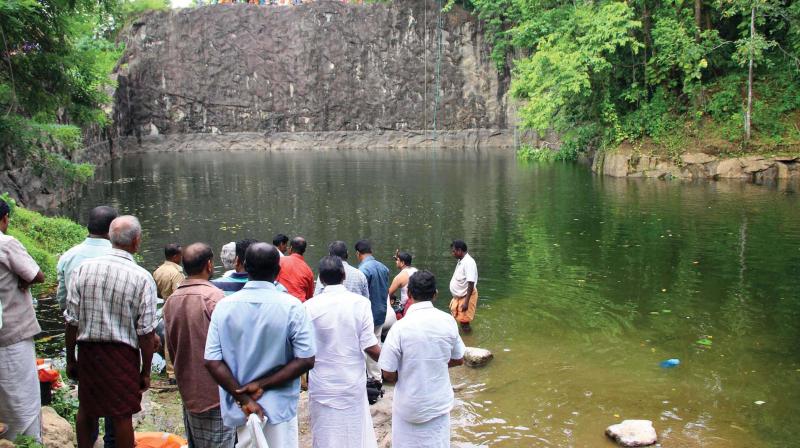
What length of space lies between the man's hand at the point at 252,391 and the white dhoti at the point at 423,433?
1089mm

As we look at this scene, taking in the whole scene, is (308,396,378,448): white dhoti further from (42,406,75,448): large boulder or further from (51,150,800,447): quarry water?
(51,150,800,447): quarry water

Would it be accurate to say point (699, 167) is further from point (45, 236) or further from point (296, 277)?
point (296, 277)

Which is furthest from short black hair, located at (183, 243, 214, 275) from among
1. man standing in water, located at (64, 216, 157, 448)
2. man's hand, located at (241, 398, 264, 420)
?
man's hand, located at (241, 398, 264, 420)

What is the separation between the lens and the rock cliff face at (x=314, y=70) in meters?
50.9

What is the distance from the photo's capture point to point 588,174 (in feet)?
91.1

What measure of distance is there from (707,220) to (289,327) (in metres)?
15.3

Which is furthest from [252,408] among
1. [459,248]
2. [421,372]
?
[459,248]

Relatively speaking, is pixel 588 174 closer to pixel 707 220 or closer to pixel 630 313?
pixel 707 220

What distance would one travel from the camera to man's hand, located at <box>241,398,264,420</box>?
3.74 meters

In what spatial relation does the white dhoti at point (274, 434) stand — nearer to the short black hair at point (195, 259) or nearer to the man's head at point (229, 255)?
the short black hair at point (195, 259)

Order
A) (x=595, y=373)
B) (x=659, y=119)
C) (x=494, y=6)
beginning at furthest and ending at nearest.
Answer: (x=494, y=6) → (x=659, y=119) → (x=595, y=373)

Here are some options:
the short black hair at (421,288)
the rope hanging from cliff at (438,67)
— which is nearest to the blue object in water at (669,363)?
the short black hair at (421,288)

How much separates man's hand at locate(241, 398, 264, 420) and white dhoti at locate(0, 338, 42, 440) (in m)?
1.57

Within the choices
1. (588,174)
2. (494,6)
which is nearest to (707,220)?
(588,174)
